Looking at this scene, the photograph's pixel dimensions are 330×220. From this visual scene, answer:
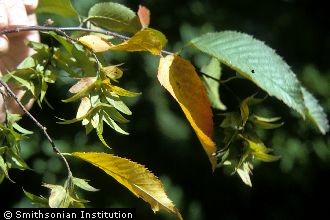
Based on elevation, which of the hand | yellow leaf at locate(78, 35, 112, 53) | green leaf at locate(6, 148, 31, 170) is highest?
yellow leaf at locate(78, 35, 112, 53)

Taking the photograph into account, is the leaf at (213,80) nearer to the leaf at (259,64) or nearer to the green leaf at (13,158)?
the leaf at (259,64)

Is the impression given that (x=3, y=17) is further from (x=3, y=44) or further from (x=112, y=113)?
(x=112, y=113)

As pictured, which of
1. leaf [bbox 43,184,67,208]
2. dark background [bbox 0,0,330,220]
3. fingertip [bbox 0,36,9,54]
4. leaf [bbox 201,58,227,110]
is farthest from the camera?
dark background [bbox 0,0,330,220]

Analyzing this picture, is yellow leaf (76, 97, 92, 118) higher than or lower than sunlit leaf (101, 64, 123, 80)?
lower

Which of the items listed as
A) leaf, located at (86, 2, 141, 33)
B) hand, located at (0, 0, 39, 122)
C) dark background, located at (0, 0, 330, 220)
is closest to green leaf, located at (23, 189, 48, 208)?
hand, located at (0, 0, 39, 122)

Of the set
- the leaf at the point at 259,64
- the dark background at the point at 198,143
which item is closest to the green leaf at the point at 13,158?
the leaf at the point at 259,64

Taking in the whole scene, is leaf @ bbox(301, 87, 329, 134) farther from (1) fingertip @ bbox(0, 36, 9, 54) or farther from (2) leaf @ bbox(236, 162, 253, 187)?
(1) fingertip @ bbox(0, 36, 9, 54)
